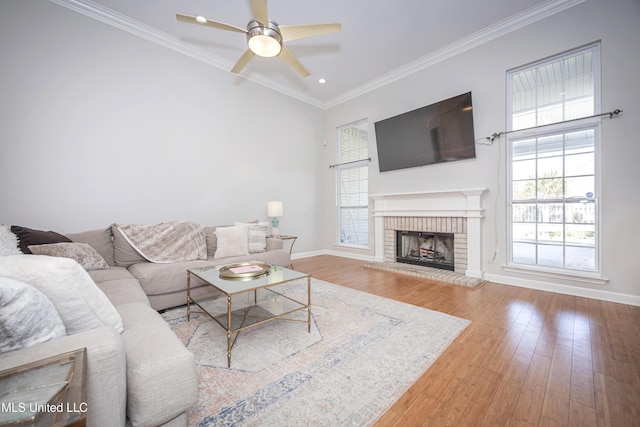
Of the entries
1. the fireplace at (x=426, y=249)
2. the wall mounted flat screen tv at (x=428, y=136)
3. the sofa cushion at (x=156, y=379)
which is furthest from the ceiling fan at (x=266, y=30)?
the fireplace at (x=426, y=249)

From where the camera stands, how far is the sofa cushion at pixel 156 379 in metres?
0.90

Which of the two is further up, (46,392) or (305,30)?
(305,30)

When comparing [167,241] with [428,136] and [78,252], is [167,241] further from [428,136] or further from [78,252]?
[428,136]

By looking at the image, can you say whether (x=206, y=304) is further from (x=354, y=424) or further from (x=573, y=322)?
(x=573, y=322)

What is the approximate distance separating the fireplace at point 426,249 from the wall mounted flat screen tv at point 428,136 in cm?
121

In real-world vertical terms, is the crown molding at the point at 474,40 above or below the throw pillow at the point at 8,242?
above

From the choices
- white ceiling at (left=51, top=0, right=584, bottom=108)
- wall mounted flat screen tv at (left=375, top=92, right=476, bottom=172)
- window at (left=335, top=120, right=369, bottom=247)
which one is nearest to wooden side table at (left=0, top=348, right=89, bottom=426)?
white ceiling at (left=51, top=0, right=584, bottom=108)

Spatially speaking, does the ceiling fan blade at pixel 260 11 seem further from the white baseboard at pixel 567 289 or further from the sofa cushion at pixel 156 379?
the white baseboard at pixel 567 289

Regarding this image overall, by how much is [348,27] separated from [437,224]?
3095 mm

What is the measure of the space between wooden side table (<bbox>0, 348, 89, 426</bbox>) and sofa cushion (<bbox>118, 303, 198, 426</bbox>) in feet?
0.81

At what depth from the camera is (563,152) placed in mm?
2939

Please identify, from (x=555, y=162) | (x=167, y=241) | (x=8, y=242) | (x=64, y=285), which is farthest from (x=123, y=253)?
(x=555, y=162)

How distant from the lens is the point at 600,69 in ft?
8.73

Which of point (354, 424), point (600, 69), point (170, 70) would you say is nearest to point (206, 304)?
point (354, 424)
